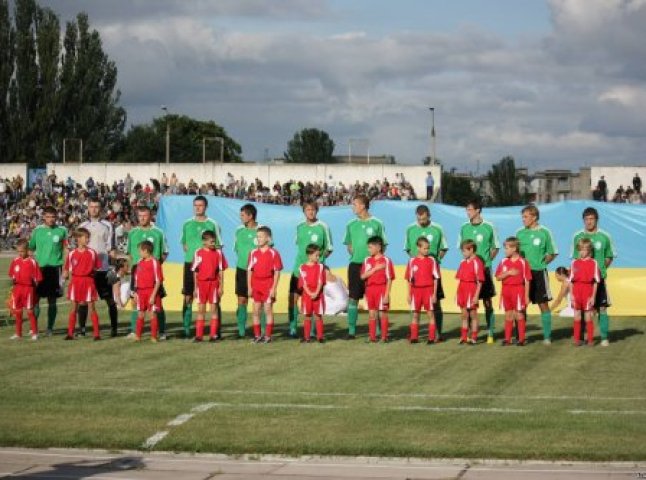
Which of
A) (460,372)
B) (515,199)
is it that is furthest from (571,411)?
(515,199)

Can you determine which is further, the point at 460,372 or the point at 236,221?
the point at 236,221

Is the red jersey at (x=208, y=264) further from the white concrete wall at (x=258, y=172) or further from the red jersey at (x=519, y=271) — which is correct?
the white concrete wall at (x=258, y=172)

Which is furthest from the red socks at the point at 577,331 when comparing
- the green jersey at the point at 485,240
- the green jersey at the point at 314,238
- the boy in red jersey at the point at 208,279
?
the boy in red jersey at the point at 208,279

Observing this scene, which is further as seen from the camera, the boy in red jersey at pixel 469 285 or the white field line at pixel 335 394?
the boy in red jersey at pixel 469 285

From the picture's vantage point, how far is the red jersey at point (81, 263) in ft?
66.4

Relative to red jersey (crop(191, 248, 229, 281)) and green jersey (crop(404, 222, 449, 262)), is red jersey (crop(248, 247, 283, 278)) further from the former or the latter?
green jersey (crop(404, 222, 449, 262))

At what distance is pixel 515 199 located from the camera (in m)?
117

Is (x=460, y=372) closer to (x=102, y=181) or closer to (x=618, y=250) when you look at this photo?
(x=618, y=250)

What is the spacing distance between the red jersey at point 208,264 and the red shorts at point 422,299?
302 centimetres

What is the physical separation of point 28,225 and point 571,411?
140 feet

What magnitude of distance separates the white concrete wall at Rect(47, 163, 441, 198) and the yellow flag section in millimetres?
30978

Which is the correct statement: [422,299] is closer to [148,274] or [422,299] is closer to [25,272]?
[148,274]

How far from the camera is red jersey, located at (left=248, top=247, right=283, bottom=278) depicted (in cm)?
1966

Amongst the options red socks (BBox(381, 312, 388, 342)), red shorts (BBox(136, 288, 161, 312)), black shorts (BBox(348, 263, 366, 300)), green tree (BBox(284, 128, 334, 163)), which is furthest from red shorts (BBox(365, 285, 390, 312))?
green tree (BBox(284, 128, 334, 163))
